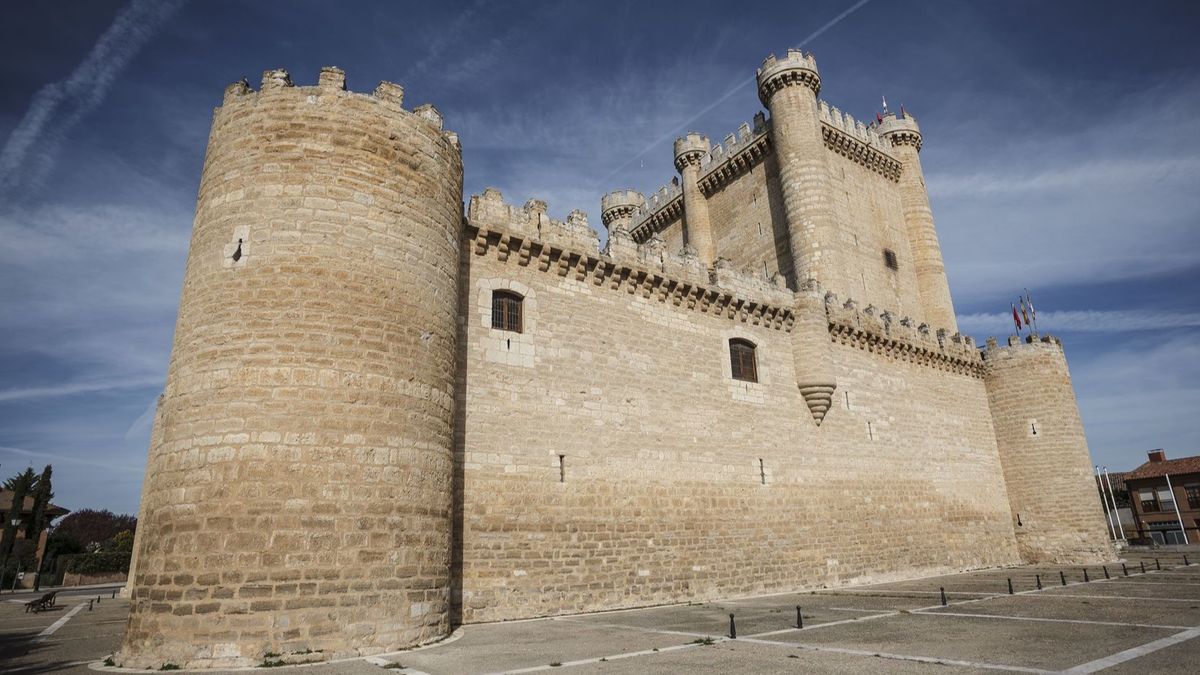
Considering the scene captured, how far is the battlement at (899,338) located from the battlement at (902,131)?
8715mm

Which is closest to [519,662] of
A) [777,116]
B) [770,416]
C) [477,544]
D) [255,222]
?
[477,544]

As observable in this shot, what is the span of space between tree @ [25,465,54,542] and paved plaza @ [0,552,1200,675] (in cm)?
3139

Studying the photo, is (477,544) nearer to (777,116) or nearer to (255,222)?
(255,222)

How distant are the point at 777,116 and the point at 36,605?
2586 centimetres

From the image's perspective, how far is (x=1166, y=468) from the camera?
151ft

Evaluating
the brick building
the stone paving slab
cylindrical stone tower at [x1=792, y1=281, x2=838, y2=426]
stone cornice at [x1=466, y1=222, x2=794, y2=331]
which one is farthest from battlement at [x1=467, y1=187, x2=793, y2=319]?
the brick building

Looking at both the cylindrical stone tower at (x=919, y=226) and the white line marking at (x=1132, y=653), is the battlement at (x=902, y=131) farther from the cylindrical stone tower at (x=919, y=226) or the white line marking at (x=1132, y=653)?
the white line marking at (x=1132, y=653)

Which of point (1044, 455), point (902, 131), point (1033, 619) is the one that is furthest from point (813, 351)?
point (902, 131)

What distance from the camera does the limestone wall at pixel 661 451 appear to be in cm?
1116

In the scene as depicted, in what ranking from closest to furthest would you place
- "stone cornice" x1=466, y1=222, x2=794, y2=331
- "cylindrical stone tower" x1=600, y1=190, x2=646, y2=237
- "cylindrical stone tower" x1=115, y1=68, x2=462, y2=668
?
"cylindrical stone tower" x1=115, y1=68, x2=462, y2=668 < "stone cornice" x1=466, y1=222, x2=794, y2=331 < "cylindrical stone tower" x1=600, y1=190, x2=646, y2=237

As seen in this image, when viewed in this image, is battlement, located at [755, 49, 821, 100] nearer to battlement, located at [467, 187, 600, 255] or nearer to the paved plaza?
battlement, located at [467, 187, 600, 255]

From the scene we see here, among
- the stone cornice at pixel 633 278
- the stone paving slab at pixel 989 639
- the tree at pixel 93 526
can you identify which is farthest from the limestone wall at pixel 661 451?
the tree at pixel 93 526

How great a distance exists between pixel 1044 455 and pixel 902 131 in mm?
14000

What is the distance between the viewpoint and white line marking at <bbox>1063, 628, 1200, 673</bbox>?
580cm
